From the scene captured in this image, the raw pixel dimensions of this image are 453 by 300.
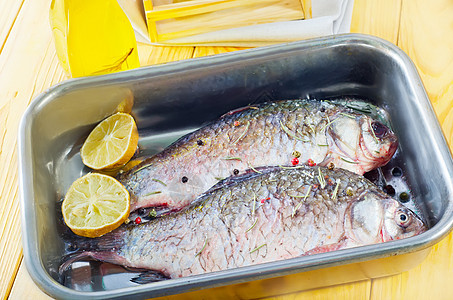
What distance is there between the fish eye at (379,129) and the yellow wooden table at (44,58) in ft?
0.88

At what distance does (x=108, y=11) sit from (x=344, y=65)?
0.76 meters

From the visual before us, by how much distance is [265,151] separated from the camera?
149cm

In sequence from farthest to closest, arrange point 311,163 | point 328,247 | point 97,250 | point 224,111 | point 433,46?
point 433,46
point 224,111
point 311,163
point 97,250
point 328,247

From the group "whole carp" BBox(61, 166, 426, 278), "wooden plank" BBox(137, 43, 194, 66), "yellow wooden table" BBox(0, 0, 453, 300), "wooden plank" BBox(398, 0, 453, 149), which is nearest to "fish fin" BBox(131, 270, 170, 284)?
"whole carp" BBox(61, 166, 426, 278)

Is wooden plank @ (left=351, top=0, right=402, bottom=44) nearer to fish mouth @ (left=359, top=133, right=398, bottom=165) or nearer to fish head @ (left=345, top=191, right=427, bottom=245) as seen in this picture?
fish mouth @ (left=359, top=133, right=398, bottom=165)

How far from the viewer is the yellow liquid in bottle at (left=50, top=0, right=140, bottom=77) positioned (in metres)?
1.56

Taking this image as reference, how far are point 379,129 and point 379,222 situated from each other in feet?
1.13

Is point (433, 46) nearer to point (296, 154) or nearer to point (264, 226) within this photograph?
point (296, 154)

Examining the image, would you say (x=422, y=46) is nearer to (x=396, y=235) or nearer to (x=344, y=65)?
(x=344, y=65)

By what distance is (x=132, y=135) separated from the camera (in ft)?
5.15

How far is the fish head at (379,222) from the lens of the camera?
125 cm

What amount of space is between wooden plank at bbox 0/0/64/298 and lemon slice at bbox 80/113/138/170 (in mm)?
286

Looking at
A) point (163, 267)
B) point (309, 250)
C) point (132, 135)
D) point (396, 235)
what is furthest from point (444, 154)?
point (132, 135)

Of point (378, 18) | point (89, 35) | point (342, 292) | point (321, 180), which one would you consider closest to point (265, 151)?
point (321, 180)
